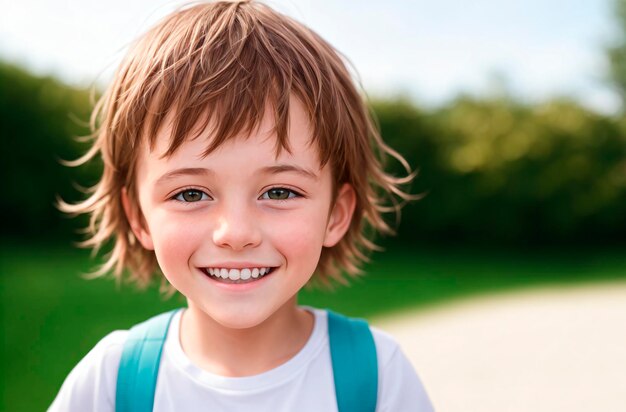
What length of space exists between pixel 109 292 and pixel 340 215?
6.34m

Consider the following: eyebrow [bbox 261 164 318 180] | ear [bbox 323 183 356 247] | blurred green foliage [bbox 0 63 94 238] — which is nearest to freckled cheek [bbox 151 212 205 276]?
eyebrow [bbox 261 164 318 180]

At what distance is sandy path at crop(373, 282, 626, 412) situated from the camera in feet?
18.8

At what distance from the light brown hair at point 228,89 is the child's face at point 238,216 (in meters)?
0.04

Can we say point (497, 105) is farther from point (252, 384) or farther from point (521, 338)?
point (252, 384)

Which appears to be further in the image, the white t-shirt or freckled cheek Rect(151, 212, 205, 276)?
the white t-shirt

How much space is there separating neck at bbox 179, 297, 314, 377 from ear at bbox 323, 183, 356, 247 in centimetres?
25

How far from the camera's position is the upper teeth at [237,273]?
7.00ft

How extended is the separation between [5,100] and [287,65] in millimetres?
9477

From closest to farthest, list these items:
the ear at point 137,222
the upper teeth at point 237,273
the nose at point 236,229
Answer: the nose at point 236,229 → the upper teeth at point 237,273 → the ear at point 137,222

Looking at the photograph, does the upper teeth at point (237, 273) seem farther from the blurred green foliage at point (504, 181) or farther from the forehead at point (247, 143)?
the blurred green foliage at point (504, 181)

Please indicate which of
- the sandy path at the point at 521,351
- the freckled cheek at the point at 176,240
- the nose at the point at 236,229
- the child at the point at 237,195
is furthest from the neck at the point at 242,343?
the sandy path at the point at 521,351

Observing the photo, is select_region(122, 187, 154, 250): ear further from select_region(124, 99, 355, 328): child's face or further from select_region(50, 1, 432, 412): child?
select_region(124, 99, 355, 328): child's face

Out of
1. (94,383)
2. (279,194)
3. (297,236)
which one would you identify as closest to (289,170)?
(279,194)

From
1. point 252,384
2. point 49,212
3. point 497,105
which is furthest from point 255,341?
point 497,105
